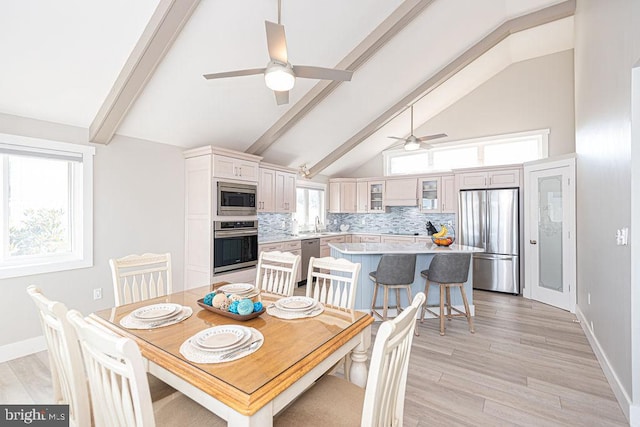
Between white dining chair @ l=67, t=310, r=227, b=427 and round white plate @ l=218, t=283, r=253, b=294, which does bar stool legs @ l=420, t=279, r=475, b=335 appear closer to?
round white plate @ l=218, t=283, r=253, b=294

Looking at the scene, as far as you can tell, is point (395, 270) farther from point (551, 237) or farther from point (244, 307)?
point (551, 237)

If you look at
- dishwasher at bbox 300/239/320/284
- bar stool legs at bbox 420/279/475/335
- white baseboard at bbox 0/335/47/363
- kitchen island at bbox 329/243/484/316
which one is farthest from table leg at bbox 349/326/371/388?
dishwasher at bbox 300/239/320/284

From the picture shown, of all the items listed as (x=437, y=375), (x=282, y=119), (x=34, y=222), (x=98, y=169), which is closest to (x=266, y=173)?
(x=282, y=119)

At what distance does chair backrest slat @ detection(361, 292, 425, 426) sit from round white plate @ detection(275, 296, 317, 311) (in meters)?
0.65

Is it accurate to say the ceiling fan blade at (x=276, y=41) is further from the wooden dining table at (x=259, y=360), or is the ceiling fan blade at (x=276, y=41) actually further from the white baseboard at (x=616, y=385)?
the white baseboard at (x=616, y=385)

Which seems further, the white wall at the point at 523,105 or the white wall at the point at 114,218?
the white wall at the point at 523,105

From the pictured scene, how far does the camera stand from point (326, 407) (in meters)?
1.33

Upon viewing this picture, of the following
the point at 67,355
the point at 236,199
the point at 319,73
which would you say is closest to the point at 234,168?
the point at 236,199

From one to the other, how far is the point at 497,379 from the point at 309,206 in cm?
503

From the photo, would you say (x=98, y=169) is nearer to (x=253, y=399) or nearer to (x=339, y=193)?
(x=253, y=399)

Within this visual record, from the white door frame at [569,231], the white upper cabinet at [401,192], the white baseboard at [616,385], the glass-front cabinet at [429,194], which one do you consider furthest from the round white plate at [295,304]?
the white upper cabinet at [401,192]

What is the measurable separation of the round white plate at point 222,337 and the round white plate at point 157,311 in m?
0.34

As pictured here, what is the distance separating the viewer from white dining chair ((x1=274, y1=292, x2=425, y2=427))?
962 millimetres

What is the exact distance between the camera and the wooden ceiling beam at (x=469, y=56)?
3920 millimetres
